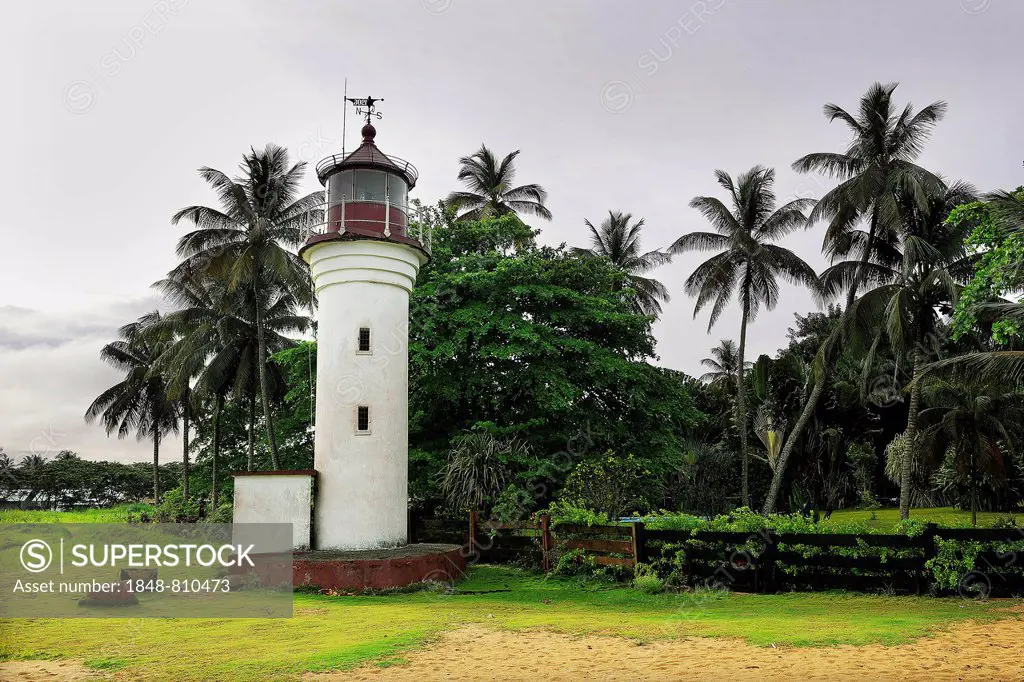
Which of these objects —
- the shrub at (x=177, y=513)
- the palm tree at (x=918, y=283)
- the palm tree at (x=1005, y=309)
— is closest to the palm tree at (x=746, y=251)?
the palm tree at (x=918, y=283)

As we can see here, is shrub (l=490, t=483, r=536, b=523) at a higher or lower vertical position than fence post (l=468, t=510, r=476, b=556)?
higher

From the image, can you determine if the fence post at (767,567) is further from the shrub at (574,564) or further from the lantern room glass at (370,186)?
the lantern room glass at (370,186)

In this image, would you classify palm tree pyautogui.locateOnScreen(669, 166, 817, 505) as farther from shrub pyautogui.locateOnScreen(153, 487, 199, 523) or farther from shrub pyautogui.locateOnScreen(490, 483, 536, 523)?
shrub pyautogui.locateOnScreen(153, 487, 199, 523)

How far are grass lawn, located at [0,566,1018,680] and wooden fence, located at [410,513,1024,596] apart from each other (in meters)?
0.39

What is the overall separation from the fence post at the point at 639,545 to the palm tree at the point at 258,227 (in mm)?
15891

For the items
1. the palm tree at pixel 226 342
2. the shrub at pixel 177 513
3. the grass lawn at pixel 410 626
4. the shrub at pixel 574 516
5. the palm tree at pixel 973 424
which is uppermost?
the palm tree at pixel 226 342

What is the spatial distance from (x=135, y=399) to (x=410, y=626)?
35164 mm

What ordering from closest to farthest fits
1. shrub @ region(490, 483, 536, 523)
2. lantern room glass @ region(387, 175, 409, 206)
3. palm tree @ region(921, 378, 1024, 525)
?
lantern room glass @ region(387, 175, 409, 206), shrub @ region(490, 483, 536, 523), palm tree @ region(921, 378, 1024, 525)

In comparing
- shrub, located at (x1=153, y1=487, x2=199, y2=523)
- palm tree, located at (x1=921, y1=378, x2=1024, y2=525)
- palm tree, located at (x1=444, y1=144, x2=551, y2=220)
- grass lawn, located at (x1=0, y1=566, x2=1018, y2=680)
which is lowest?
grass lawn, located at (x1=0, y1=566, x2=1018, y2=680)

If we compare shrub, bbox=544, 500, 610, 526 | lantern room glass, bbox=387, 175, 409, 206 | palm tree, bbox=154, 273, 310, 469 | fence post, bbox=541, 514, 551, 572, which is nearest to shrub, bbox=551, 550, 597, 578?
fence post, bbox=541, 514, 551, 572

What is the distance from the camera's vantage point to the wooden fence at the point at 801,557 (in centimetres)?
1177

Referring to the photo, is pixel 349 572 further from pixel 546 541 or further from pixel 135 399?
pixel 135 399

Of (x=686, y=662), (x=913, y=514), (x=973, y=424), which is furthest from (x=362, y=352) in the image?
(x=913, y=514)

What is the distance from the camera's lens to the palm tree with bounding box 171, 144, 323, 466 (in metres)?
26.8
